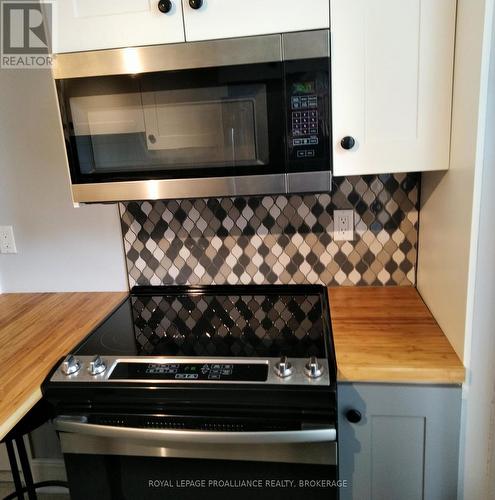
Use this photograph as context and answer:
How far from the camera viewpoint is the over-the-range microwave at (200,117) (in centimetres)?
108

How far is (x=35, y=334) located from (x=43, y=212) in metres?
0.56

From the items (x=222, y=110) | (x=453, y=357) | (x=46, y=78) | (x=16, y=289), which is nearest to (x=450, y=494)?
(x=453, y=357)

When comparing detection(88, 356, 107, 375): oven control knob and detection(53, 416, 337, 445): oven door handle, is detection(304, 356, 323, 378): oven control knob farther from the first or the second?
detection(88, 356, 107, 375): oven control knob

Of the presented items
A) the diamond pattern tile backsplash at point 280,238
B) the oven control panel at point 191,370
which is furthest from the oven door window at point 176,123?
the oven control panel at point 191,370

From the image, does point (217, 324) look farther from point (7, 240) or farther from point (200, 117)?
point (7, 240)

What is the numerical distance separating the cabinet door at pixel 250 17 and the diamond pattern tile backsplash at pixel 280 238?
1.96 ft

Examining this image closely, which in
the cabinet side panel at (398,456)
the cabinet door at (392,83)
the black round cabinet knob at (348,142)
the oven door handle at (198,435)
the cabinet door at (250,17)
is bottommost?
the cabinet side panel at (398,456)

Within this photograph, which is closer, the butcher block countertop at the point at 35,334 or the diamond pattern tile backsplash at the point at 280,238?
the butcher block countertop at the point at 35,334

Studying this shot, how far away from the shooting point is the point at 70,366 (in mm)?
1116

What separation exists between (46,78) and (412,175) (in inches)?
56.0

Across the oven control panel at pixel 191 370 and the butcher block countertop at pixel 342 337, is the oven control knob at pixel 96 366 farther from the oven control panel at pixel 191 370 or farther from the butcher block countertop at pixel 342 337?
the butcher block countertop at pixel 342 337

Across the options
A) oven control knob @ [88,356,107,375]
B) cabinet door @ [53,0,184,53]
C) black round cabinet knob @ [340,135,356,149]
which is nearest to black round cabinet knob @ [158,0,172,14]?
cabinet door @ [53,0,184,53]

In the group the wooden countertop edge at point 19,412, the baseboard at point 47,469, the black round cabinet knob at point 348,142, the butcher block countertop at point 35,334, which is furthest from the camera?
the baseboard at point 47,469

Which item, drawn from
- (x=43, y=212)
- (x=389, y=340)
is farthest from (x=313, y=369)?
(x=43, y=212)
